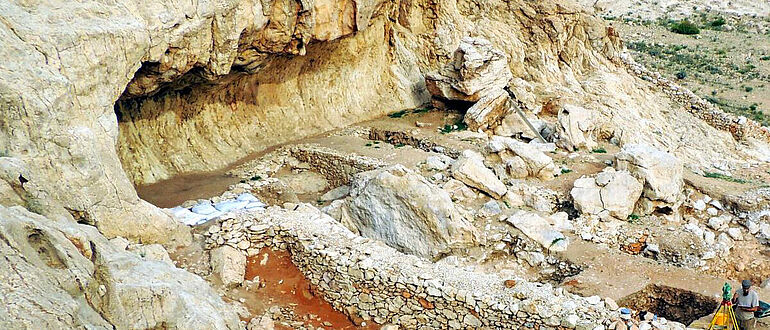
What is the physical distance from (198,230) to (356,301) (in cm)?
311

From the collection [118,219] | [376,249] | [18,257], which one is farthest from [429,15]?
[18,257]

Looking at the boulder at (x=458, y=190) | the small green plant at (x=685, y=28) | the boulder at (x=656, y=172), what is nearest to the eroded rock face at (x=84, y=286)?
the boulder at (x=458, y=190)

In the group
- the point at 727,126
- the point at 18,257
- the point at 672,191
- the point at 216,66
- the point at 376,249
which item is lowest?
the point at 727,126

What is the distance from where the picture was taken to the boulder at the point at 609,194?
13.1 meters

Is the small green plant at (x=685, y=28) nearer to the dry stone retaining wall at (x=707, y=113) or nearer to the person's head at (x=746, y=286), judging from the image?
the dry stone retaining wall at (x=707, y=113)

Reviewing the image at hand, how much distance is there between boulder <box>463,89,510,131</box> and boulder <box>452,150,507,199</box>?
4.25 meters

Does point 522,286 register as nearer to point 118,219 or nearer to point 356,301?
point 356,301

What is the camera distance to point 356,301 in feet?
31.5

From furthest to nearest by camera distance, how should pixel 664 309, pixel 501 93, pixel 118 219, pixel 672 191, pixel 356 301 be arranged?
pixel 501 93 < pixel 672 191 < pixel 664 309 < pixel 356 301 < pixel 118 219

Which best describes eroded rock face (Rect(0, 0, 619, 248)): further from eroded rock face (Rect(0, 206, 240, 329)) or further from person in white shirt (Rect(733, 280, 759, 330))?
person in white shirt (Rect(733, 280, 759, 330))

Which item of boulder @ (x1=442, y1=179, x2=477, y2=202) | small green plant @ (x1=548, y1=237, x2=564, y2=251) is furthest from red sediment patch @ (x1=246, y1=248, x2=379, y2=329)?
boulder @ (x1=442, y1=179, x2=477, y2=202)

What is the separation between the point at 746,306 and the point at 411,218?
216 inches

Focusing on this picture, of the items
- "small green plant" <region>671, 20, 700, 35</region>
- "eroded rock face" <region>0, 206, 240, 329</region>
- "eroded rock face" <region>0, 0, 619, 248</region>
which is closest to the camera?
"eroded rock face" <region>0, 206, 240, 329</region>

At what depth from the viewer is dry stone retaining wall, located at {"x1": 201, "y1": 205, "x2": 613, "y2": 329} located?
8.62 meters
